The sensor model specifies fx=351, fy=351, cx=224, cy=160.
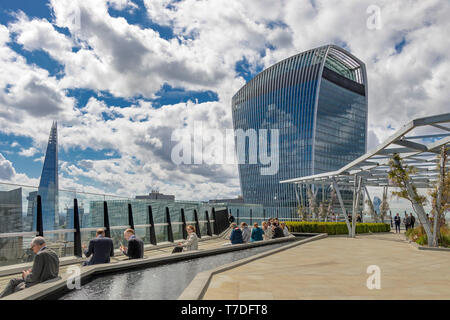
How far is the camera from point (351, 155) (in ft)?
331

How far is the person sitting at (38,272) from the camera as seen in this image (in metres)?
5.56

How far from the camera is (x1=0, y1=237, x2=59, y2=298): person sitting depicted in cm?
556

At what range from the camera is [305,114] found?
89.4 metres

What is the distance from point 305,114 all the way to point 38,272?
88002mm

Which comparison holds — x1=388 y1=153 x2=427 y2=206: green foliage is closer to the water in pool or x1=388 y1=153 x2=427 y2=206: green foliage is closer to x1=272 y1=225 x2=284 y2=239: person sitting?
x1=272 y1=225 x2=284 y2=239: person sitting

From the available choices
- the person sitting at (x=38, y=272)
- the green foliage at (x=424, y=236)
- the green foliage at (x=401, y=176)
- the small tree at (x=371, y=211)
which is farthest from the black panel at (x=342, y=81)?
the person sitting at (x=38, y=272)

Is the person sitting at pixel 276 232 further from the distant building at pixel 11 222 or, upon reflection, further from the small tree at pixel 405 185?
the distant building at pixel 11 222

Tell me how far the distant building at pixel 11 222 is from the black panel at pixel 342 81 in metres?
88.6

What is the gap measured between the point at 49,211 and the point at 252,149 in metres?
102

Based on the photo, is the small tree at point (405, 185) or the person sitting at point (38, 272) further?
the small tree at point (405, 185)

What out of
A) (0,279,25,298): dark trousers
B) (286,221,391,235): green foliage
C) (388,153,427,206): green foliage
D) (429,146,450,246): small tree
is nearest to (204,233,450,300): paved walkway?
(0,279,25,298): dark trousers

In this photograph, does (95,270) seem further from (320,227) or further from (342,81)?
(342,81)

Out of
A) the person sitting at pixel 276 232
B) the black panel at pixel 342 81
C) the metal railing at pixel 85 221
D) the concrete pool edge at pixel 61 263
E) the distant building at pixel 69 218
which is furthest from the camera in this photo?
the black panel at pixel 342 81

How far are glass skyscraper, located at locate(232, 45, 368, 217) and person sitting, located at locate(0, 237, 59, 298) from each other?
79.5 meters
